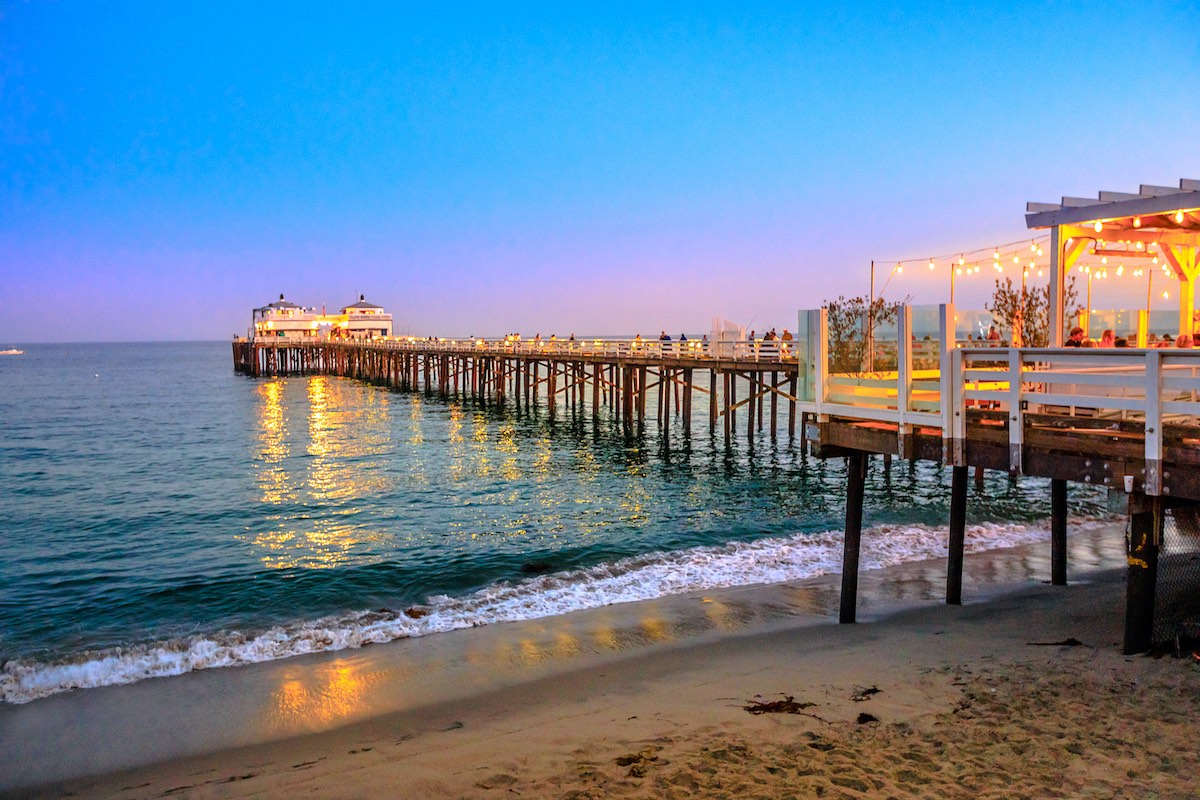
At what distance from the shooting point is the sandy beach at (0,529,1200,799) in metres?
4.98

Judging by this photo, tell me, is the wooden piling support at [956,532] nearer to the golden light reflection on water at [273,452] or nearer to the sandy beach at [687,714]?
the sandy beach at [687,714]

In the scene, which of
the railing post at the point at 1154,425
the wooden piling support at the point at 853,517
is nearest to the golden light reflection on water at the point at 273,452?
the wooden piling support at the point at 853,517

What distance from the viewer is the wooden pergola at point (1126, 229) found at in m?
8.13

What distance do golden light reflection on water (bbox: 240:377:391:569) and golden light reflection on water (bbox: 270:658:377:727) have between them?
4.85m

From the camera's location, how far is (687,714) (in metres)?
6.50

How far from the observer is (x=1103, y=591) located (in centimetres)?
959

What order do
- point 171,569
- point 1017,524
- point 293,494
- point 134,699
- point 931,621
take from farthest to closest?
point 293,494, point 1017,524, point 171,569, point 931,621, point 134,699

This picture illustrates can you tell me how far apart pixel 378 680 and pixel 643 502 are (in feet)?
33.6

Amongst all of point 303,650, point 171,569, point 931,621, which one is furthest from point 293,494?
point 931,621

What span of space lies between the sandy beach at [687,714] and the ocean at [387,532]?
1297 millimetres

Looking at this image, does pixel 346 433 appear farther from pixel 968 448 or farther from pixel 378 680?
pixel 968 448

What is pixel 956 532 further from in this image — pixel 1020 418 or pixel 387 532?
pixel 387 532

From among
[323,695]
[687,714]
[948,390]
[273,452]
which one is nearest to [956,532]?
[948,390]

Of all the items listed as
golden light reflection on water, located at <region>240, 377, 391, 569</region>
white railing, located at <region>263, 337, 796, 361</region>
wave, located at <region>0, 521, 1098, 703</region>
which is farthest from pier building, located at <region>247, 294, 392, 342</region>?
wave, located at <region>0, 521, 1098, 703</region>
